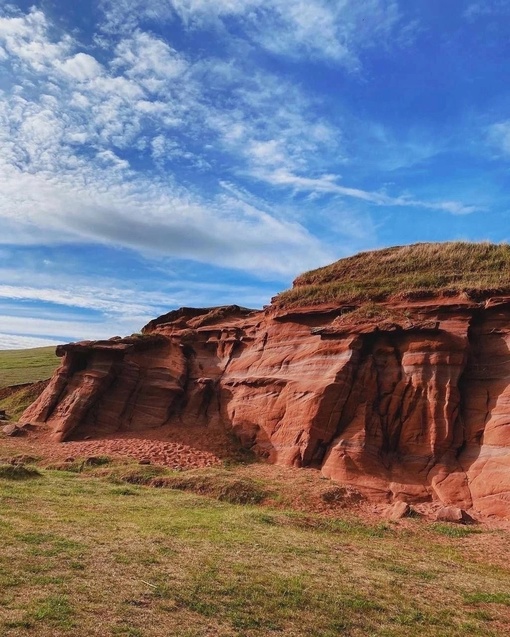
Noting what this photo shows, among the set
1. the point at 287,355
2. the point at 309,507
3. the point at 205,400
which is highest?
the point at 287,355

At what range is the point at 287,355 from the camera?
2686cm

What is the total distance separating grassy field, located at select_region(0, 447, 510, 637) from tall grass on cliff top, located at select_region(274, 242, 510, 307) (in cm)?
1241

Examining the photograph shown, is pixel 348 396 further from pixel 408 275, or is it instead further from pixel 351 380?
pixel 408 275

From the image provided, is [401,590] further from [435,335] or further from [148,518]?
[435,335]

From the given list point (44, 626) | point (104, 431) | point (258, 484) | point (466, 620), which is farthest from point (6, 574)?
point (104, 431)

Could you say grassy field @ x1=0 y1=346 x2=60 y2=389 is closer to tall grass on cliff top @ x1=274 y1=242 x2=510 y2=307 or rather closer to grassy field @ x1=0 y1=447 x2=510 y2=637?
tall grass on cliff top @ x1=274 y1=242 x2=510 y2=307

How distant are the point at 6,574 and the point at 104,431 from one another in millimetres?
20471

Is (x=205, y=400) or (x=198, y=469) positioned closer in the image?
(x=198, y=469)

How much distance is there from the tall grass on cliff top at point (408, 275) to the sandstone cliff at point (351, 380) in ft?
0.34

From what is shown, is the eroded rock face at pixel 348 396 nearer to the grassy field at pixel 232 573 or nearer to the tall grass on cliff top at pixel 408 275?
the tall grass on cliff top at pixel 408 275

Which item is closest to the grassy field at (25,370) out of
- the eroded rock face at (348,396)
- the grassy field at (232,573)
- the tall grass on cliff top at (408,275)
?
the eroded rock face at (348,396)

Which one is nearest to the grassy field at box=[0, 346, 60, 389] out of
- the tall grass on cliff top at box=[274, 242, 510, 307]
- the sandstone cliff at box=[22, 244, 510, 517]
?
the sandstone cliff at box=[22, 244, 510, 517]

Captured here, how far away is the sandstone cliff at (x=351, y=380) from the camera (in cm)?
2072

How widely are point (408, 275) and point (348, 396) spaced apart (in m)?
8.56
